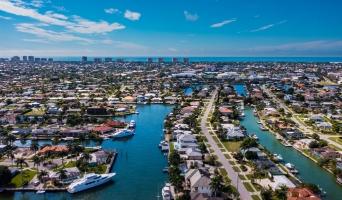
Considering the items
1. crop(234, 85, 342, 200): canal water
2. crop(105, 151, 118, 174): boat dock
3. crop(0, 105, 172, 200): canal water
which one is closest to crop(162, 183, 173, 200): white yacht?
crop(0, 105, 172, 200): canal water

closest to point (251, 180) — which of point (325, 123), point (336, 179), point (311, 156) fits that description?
point (336, 179)

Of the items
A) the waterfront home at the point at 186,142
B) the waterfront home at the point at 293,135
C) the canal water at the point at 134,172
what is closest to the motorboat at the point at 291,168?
the waterfront home at the point at 186,142

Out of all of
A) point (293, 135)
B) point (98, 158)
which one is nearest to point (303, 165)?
point (293, 135)

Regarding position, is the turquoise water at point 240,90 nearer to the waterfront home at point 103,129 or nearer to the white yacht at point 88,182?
the waterfront home at point 103,129

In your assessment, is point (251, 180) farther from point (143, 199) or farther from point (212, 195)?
point (143, 199)

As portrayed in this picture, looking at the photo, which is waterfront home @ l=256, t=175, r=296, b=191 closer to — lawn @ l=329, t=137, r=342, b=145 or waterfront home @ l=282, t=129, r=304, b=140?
waterfront home @ l=282, t=129, r=304, b=140

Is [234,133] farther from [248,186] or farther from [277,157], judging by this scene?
[248,186]

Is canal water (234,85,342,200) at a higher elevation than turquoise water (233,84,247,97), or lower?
lower
